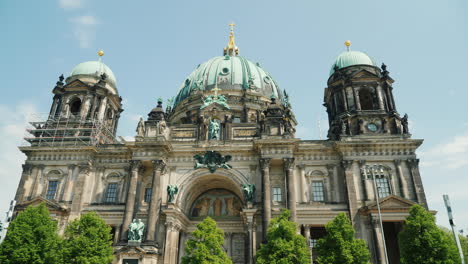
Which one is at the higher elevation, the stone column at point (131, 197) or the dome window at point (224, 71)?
the dome window at point (224, 71)

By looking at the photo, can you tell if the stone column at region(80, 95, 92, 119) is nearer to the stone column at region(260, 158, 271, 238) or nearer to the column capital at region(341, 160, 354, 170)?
the stone column at region(260, 158, 271, 238)

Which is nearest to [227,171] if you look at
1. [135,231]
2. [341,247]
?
[135,231]

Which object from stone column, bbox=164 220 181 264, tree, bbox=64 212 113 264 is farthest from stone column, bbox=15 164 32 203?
stone column, bbox=164 220 181 264

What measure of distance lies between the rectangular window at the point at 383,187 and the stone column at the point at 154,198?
20620 mm

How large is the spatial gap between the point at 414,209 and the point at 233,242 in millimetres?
17849

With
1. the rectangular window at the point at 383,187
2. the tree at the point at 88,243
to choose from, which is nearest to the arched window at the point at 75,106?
the tree at the point at 88,243

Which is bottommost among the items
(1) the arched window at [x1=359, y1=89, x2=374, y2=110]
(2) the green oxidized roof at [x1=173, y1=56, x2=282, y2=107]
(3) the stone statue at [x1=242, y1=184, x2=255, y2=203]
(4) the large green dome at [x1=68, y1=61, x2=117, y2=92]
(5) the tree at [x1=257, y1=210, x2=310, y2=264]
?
(5) the tree at [x1=257, y1=210, x2=310, y2=264]

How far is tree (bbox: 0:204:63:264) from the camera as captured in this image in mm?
26062

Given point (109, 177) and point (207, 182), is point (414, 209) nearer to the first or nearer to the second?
point (207, 182)

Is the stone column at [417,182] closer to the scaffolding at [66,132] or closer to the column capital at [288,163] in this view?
the column capital at [288,163]

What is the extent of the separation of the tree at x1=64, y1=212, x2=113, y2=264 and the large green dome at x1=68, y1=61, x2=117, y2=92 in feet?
65.5

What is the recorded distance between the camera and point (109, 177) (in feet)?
117

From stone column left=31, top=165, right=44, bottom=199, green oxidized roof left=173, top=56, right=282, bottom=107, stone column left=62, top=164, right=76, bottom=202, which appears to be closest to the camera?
stone column left=62, top=164, right=76, bottom=202

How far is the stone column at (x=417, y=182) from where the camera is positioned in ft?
102
